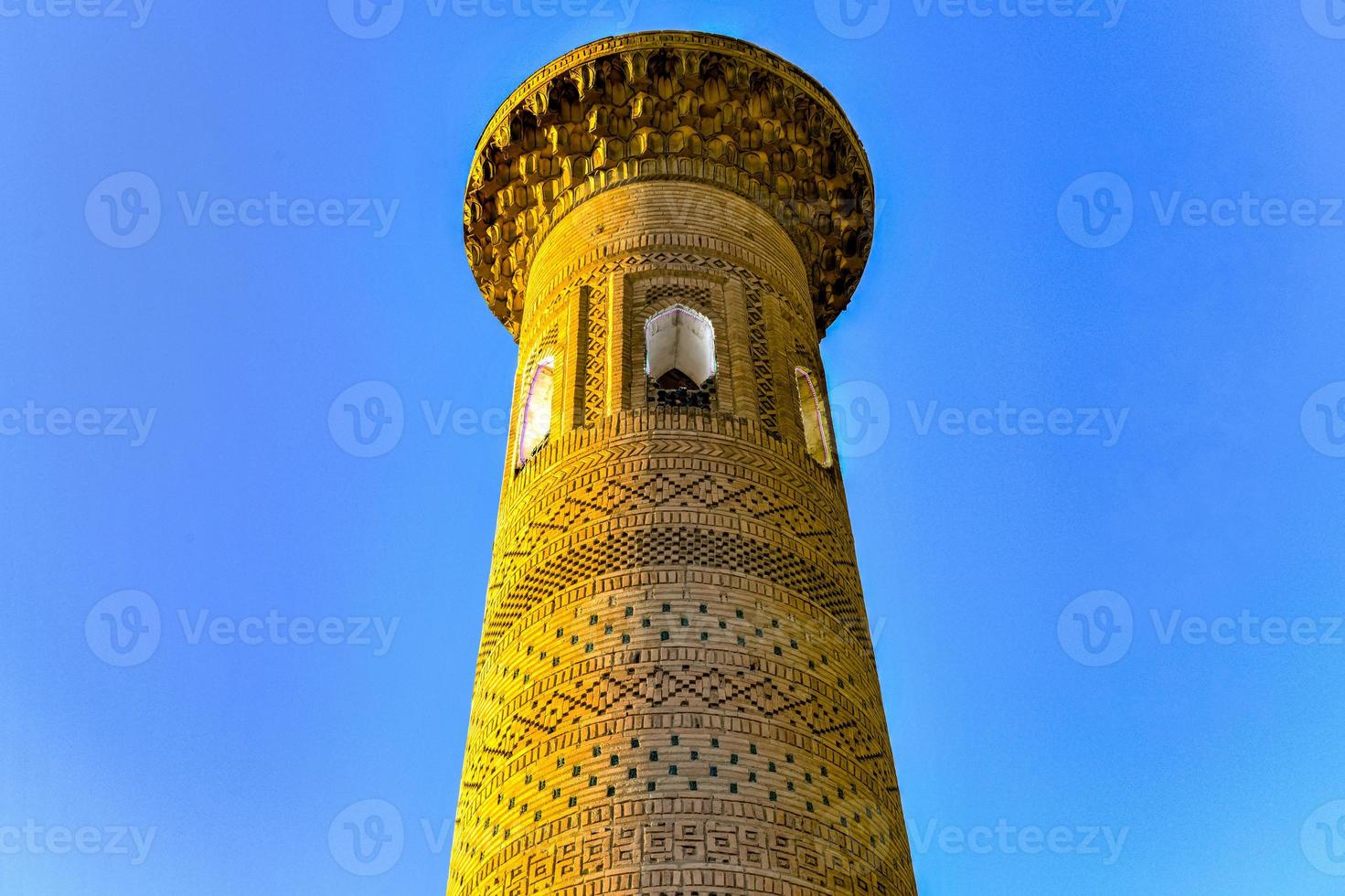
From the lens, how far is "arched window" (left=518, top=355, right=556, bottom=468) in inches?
309

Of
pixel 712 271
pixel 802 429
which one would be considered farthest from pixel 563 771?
pixel 712 271

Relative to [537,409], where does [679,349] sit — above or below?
above

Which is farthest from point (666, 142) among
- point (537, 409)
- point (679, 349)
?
point (537, 409)

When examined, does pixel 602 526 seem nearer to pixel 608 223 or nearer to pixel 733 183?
pixel 608 223

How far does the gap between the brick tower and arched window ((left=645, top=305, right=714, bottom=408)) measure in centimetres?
2

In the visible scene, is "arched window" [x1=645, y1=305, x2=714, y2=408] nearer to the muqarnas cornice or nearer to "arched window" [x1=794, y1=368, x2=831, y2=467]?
"arched window" [x1=794, y1=368, x2=831, y2=467]

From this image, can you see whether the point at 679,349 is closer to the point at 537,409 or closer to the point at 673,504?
the point at 537,409

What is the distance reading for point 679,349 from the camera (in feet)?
27.2

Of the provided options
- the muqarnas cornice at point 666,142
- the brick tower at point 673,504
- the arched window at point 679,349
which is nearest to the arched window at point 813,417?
the brick tower at point 673,504

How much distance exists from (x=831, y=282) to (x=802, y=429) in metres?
2.32

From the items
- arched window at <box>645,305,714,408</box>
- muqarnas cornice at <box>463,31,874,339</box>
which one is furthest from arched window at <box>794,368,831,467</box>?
muqarnas cornice at <box>463,31,874,339</box>

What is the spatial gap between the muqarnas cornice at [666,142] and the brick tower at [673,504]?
18 millimetres

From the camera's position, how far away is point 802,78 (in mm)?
9367

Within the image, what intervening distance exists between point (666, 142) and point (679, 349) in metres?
1.53
